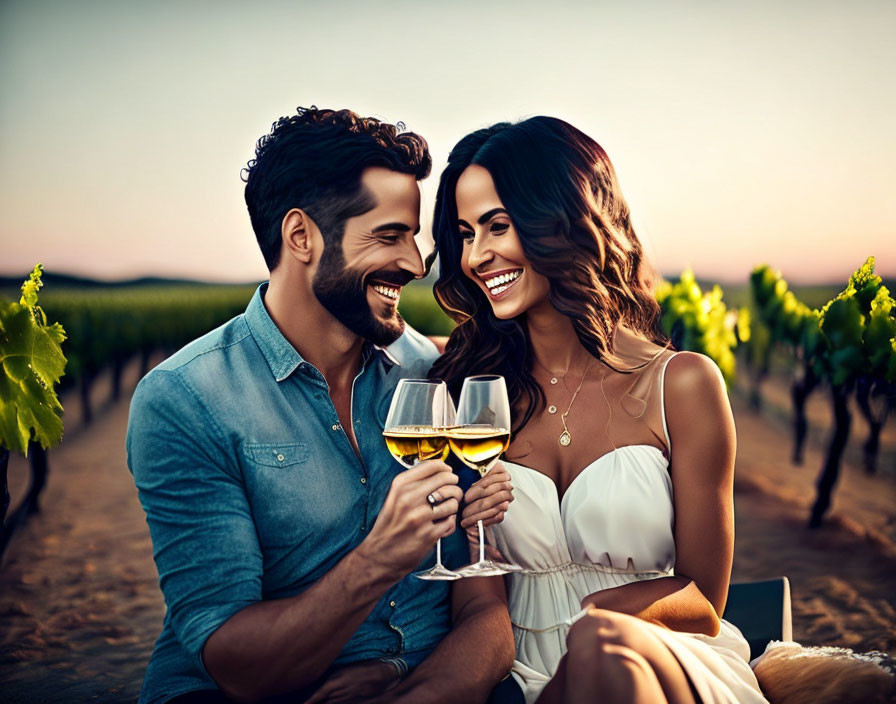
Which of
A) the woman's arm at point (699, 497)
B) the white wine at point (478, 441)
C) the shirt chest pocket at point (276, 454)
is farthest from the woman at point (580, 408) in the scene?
the shirt chest pocket at point (276, 454)

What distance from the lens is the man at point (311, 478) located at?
2469 millimetres

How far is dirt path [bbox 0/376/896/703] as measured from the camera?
620 cm

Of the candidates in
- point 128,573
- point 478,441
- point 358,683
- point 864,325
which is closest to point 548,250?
point 478,441

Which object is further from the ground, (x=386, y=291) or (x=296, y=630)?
(x=386, y=291)

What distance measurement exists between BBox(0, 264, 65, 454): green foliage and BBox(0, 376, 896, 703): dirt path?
10.0ft

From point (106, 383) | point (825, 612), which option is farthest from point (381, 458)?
point (106, 383)

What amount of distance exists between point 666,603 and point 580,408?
811mm

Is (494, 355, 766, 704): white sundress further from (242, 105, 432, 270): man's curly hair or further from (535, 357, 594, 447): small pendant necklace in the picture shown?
(242, 105, 432, 270): man's curly hair

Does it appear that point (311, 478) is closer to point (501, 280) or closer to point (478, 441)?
point (478, 441)

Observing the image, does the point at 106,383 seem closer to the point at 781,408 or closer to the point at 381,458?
the point at 781,408

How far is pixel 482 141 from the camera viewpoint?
10.5ft

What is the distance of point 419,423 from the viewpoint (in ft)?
8.00

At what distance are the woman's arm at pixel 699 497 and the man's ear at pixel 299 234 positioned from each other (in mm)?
1414

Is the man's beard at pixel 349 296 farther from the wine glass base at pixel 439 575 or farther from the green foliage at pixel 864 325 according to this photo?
the green foliage at pixel 864 325
